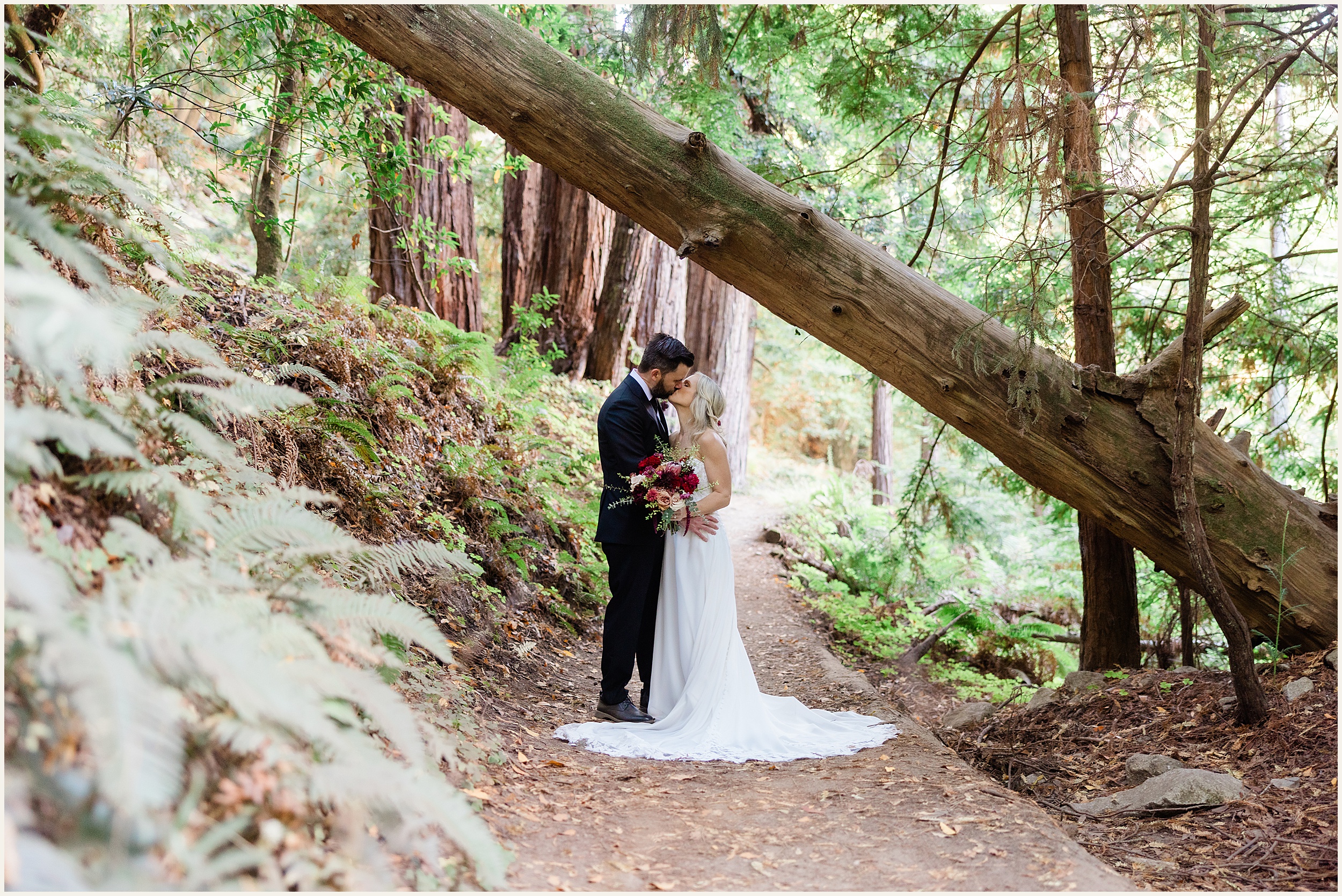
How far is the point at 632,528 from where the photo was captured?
18.7 feet

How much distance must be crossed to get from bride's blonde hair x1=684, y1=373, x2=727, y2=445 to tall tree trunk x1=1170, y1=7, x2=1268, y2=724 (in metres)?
2.74

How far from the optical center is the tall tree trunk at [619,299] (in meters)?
13.3

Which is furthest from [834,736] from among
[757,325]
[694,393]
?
[757,325]

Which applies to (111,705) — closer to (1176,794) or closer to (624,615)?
(624,615)

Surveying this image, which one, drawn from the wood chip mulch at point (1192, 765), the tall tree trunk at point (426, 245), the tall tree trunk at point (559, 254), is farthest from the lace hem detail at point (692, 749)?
the tall tree trunk at point (559, 254)

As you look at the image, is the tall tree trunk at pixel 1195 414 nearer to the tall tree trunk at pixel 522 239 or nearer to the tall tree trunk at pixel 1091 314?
the tall tree trunk at pixel 1091 314

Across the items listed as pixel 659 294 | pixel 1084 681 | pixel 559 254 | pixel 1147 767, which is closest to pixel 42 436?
pixel 1147 767

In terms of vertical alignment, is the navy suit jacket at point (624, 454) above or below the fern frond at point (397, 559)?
above

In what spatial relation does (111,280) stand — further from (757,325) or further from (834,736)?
(757,325)

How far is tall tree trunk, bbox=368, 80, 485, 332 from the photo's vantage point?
9.78 meters

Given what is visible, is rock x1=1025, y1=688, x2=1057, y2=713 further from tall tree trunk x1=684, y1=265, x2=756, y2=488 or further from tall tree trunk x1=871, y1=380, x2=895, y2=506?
tall tree trunk x1=871, y1=380, x2=895, y2=506

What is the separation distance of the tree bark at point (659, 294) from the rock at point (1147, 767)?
32.4 ft

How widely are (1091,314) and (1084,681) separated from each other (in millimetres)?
2629

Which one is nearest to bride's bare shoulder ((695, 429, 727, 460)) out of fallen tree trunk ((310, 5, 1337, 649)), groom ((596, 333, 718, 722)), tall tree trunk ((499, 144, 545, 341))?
groom ((596, 333, 718, 722))
